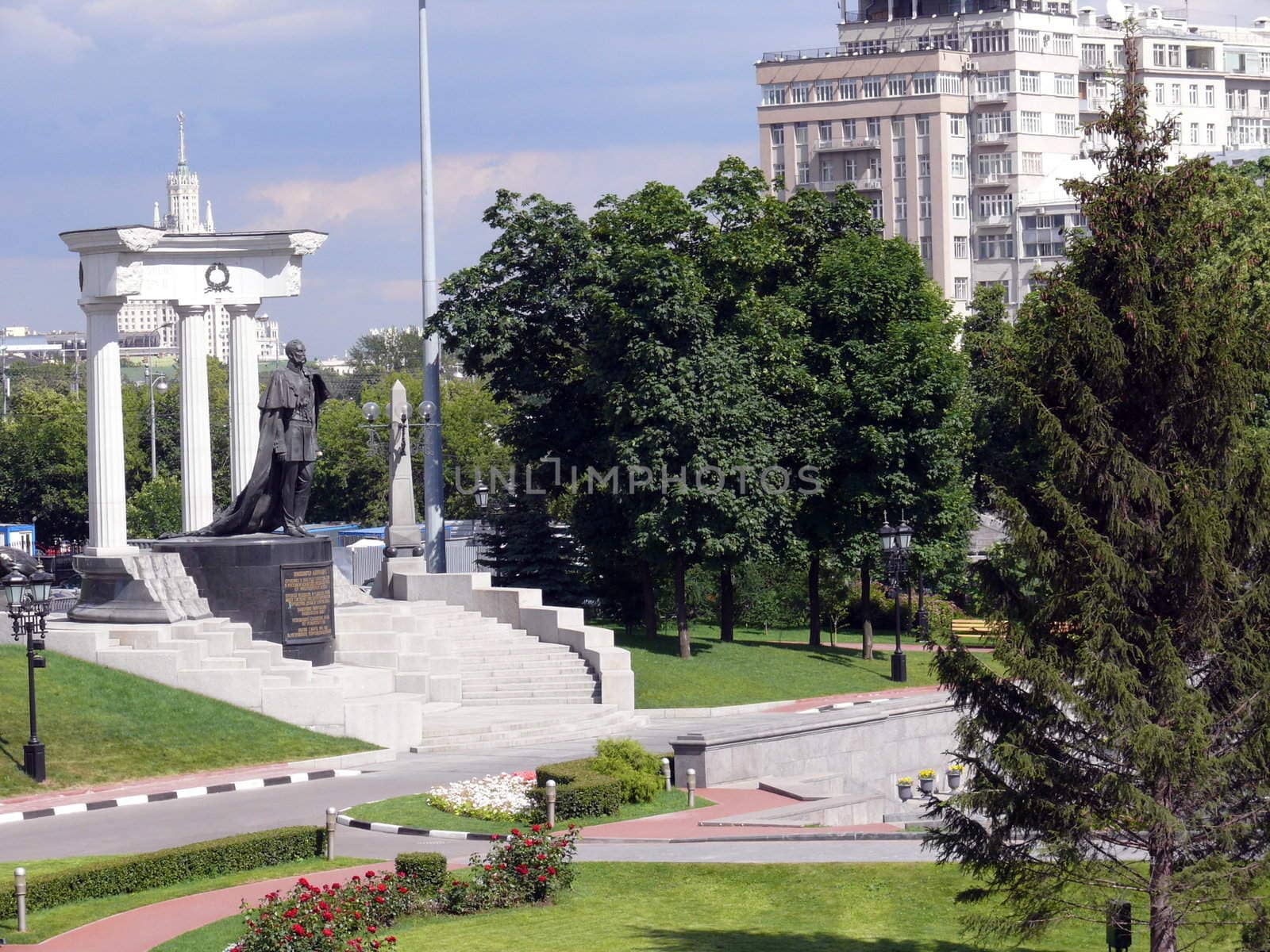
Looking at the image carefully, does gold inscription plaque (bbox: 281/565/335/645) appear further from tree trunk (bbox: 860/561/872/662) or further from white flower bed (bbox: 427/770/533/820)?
tree trunk (bbox: 860/561/872/662)

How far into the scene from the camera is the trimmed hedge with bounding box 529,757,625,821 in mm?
23109

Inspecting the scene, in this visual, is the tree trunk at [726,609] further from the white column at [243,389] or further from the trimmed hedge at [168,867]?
the trimmed hedge at [168,867]

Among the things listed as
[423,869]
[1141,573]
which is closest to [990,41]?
[423,869]

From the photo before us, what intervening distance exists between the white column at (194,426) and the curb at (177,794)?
951cm

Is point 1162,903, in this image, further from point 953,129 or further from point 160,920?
point 953,129

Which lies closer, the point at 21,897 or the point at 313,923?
the point at 313,923

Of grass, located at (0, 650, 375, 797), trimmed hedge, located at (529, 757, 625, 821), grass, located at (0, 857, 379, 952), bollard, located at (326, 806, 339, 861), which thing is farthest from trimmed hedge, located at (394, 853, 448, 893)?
grass, located at (0, 650, 375, 797)

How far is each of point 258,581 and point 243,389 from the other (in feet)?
19.1

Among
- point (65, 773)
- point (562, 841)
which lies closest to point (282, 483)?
point (65, 773)

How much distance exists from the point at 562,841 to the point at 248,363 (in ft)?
65.5

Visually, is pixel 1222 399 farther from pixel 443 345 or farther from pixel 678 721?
pixel 443 345

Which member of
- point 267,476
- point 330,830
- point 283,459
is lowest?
point 330,830

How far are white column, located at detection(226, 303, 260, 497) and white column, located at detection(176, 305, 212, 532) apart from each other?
0.57m

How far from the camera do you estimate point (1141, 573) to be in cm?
1336
